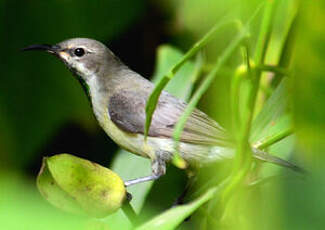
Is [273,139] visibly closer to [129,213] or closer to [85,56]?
[129,213]

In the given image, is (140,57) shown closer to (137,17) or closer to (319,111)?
(137,17)

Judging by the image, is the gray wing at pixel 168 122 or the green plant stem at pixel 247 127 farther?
the gray wing at pixel 168 122

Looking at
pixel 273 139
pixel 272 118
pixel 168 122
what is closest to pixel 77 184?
pixel 273 139

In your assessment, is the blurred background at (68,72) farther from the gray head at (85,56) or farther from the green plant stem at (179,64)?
the green plant stem at (179,64)

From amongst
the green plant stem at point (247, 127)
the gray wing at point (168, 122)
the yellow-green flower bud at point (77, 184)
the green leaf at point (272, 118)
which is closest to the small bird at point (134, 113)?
the gray wing at point (168, 122)

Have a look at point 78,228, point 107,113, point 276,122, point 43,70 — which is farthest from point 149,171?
point 78,228

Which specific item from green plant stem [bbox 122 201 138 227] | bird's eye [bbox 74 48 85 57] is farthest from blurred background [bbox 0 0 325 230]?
green plant stem [bbox 122 201 138 227]
